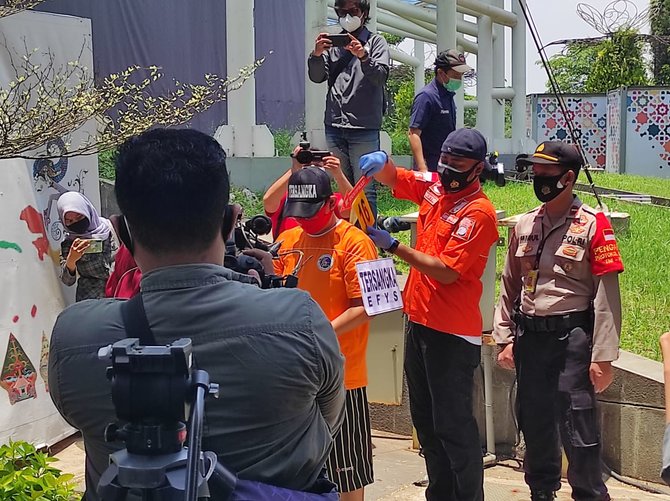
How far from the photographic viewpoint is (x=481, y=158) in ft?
13.1

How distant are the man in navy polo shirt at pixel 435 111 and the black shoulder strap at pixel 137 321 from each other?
195 inches

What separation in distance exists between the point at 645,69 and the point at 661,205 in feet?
68.6

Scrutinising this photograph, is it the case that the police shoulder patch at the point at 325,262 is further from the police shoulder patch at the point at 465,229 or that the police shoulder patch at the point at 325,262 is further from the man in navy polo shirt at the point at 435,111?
the man in navy polo shirt at the point at 435,111

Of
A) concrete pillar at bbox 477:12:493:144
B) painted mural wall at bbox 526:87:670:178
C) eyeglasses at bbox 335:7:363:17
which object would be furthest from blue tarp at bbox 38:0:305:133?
painted mural wall at bbox 526:87:670:178

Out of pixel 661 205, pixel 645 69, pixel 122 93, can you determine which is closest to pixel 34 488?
pixel 122 93

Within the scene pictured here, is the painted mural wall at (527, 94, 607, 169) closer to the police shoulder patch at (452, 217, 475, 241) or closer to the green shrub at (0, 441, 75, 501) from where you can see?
the police shoulder patch at (452, 217, 475, 241)

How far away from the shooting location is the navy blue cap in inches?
156

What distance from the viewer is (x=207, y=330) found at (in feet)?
5.44

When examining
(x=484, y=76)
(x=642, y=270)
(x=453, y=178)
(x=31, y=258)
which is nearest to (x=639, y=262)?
(x=642, y=270)

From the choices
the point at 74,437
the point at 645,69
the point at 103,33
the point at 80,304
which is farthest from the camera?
the point at 645,69

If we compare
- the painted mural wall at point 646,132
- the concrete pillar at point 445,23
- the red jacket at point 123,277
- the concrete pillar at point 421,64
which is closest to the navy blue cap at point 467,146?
the red jacket at point 123,277

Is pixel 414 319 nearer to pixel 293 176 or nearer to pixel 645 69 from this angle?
pixel 293 176

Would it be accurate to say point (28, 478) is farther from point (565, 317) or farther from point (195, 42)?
point (195, 42)

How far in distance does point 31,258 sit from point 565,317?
10.5ft
